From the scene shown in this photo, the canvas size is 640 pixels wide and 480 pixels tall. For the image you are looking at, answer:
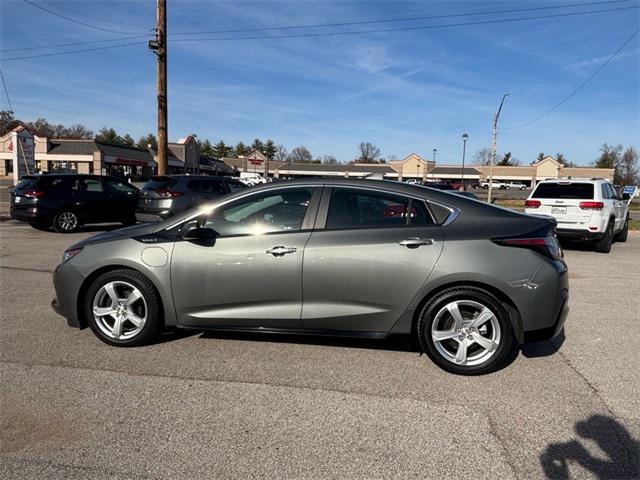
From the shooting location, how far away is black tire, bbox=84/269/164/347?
13.7ft

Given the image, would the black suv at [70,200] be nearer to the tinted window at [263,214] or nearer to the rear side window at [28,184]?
the rear side window at [28,184]

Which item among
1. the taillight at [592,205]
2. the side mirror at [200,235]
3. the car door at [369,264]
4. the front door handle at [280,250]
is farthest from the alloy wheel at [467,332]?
the taillight at [592,205]

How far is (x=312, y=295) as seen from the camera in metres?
3.94

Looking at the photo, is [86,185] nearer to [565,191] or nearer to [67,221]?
[67,221]

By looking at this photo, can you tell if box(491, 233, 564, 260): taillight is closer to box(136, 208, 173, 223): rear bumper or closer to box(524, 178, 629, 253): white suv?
box(524, 178, 629, 253): white suv

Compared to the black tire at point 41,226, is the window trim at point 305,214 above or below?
above

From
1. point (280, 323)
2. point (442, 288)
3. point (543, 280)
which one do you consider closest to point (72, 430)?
point (280, 323)

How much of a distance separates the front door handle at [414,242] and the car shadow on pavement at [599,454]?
1.65m

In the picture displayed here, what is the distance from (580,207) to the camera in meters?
10.5

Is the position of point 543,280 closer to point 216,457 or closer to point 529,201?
point 216,457

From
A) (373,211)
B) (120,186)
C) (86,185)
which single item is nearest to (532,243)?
(373,211)

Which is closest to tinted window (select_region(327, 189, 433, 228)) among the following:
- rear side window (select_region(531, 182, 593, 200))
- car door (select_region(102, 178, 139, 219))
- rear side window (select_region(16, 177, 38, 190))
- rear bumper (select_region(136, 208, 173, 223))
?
rear side window (select_region(531, 182, 593, 200))

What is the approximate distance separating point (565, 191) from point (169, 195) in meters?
9.75

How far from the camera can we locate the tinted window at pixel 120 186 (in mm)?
13281
